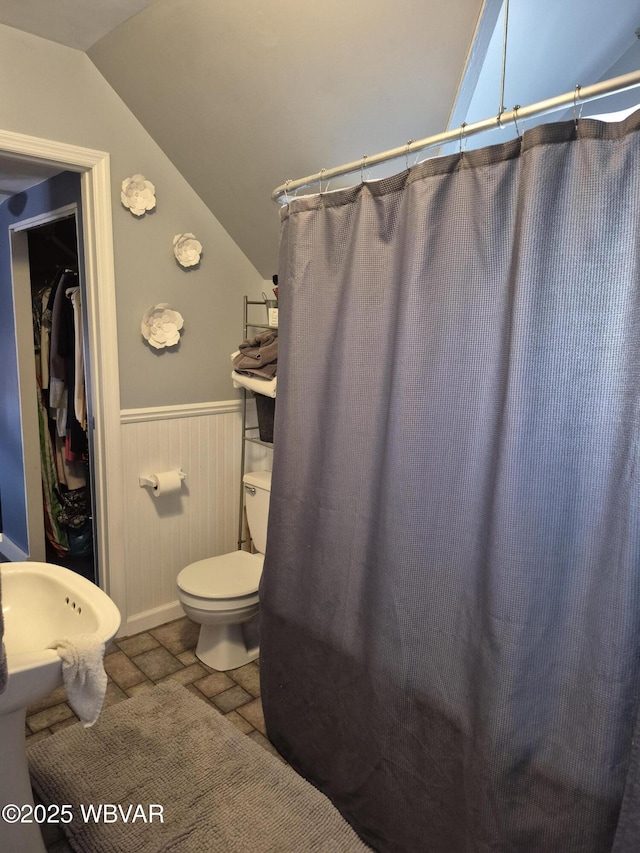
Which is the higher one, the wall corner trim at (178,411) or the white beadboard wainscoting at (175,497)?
the wall corner trim at (178,411)

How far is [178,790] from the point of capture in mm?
1721

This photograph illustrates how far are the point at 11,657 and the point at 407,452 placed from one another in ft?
3.27

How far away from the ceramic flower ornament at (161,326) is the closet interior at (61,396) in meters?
0.66

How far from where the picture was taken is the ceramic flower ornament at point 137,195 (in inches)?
89.3

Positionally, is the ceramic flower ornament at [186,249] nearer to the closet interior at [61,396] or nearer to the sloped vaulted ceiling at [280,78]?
the sloped vaulted ceiling at [280,78]

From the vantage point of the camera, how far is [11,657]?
113 centimetres

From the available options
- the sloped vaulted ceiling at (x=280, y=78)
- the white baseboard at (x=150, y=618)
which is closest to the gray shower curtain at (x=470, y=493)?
the sloped vaulted ceiling at (x=280, y=78)

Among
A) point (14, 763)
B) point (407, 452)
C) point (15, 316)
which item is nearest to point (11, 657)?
point (14, 763)

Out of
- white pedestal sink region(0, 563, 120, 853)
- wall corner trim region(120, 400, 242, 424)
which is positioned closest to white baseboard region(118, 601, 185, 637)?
wall corner trim region(120, 400, 242, 424)

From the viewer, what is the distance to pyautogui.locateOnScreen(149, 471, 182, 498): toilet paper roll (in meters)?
2.48

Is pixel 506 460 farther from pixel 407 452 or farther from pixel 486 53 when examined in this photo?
pixel 486 53

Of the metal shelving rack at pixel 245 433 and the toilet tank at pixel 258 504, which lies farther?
the metal shelving rack at pixel 245 433

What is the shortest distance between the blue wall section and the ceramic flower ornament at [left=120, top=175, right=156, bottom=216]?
626 mm

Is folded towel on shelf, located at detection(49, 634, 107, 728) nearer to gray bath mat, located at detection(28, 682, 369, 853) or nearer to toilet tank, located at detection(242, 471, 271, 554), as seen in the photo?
gray bath mat, located at detection(28, 682, 369, 853)
